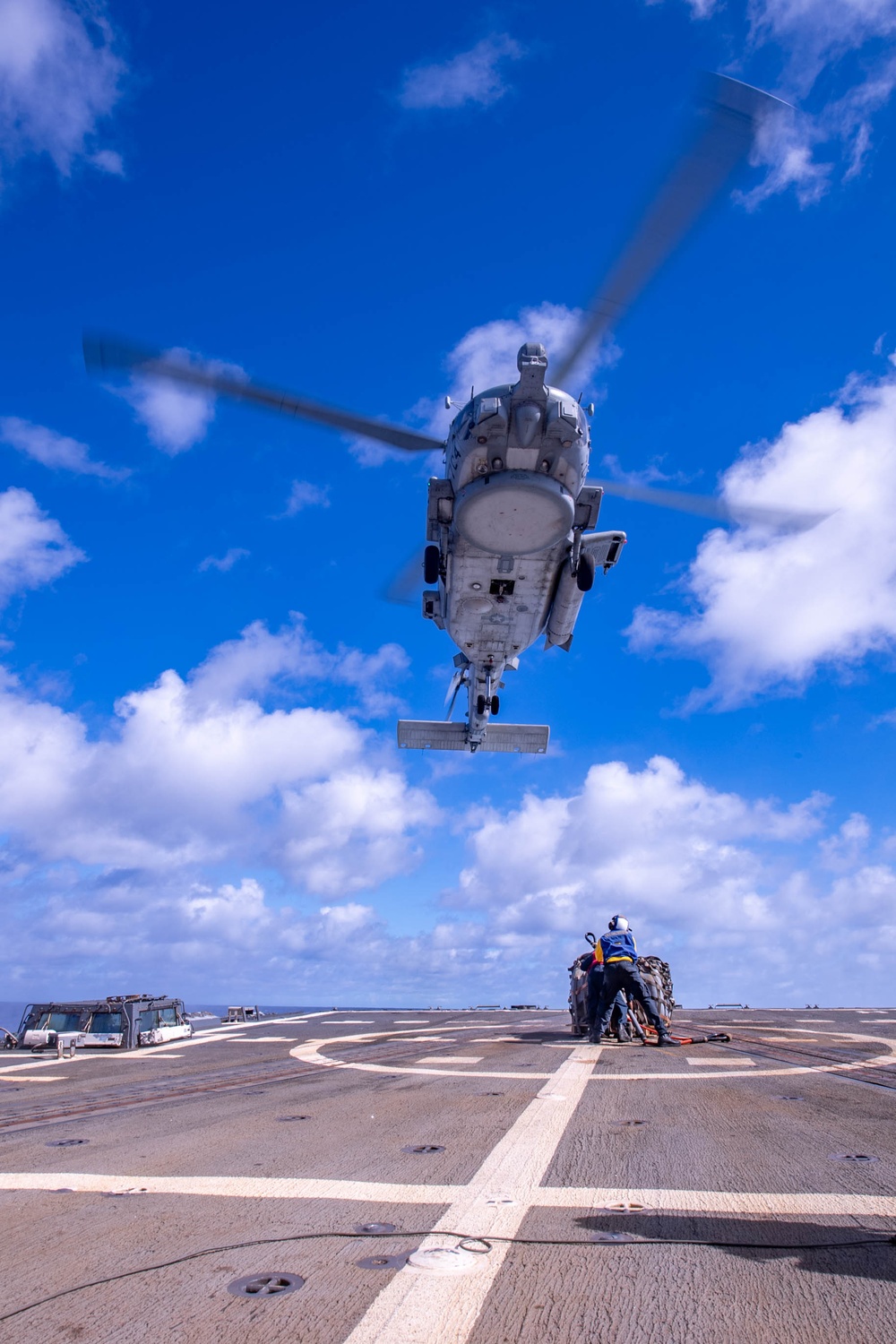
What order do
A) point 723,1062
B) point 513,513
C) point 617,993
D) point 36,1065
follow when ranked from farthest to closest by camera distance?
1. point 513,513
2. point 617,993
3. point 36,1065
4. point 723,1062

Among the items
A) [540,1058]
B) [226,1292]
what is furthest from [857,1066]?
[226,1292]

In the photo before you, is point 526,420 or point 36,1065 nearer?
point 36,1065

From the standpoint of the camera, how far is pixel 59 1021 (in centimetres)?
1759

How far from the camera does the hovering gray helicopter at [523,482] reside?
14789mm

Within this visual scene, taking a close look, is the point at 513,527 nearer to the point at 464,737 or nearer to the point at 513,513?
the point at 513,513

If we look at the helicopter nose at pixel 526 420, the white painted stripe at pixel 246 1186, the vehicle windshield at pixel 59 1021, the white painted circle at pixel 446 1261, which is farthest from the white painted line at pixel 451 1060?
the helicopter nose at pixel 526 420

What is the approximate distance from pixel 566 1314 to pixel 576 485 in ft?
56.6

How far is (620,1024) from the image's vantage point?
53.1ft

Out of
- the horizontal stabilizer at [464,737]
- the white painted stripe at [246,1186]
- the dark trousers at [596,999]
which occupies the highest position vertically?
the horizontal stabilizer at [464,737]

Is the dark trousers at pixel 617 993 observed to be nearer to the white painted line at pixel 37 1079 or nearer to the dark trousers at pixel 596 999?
the dark trousers at pixel 596 999

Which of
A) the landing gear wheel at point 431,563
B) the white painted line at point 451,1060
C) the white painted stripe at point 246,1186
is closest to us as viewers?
the white painted stripe at point 246,1186

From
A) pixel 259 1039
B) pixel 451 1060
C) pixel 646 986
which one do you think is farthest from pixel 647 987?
pixel 259 1039

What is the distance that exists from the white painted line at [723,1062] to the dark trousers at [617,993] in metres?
2.16

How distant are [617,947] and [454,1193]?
1091 cm
